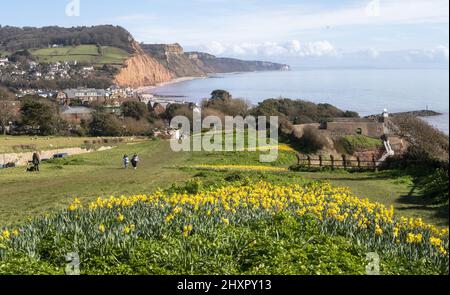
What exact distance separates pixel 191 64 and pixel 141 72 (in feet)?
76.5

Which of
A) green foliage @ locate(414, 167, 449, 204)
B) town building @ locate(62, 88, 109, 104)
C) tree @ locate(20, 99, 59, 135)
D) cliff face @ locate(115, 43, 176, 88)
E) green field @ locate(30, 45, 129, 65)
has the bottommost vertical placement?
green foliage @ locate(414, 167, 449, 204)

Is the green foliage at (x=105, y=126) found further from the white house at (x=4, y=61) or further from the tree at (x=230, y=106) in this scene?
the white house at (x=4, y=61)

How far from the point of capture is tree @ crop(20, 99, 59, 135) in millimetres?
58572

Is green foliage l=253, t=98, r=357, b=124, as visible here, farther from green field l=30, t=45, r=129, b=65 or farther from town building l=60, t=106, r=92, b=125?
green field l=30, t=45, r=129, b=65

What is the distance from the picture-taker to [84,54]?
365 ft

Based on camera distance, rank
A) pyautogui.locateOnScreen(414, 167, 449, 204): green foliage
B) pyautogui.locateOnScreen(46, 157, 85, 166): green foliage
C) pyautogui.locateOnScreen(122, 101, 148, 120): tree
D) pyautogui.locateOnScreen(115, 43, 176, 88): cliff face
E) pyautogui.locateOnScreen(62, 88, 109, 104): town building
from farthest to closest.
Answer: pyautogui.locateOnScreen(115, 43, 176, 88): cliff face, pyautogui.locateOnScreen(62, 88, 109, 104): town building, pyautogui.locateOnScreen(122, 101, 148, 120): tree, pyautogui.locateOnScreen(46, 157, 85, 166): green foliage, pyautogui.locateOnScreen(414, 167, 449, 204): green foliage

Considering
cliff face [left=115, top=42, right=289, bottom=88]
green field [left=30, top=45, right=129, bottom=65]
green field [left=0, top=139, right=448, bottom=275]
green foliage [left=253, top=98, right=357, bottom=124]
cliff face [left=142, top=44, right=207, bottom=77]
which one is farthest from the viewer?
cliff face [left=142, top=44, right=207, bottom=77]

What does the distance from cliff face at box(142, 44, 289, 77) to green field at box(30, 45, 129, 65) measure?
503 inches

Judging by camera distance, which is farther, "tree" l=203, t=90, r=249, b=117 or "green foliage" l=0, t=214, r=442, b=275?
"tree" l=203, t=90, r=249, b=117

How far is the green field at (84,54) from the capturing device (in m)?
95.4

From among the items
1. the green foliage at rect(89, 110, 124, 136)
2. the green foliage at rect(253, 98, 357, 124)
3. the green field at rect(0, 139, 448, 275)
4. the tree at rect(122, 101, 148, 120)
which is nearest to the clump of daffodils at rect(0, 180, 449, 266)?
the green field at rect(0, 139, 448, 275)

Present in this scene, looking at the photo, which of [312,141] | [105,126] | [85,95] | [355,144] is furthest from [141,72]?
[312,141]

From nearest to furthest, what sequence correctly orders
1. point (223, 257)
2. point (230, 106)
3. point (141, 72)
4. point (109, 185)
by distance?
1. point (223, 257)
2. point (109, 185)
3. point (230, 106)
4. point (141, 72)

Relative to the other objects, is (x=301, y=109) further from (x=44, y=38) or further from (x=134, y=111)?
(x=44, y=38)
